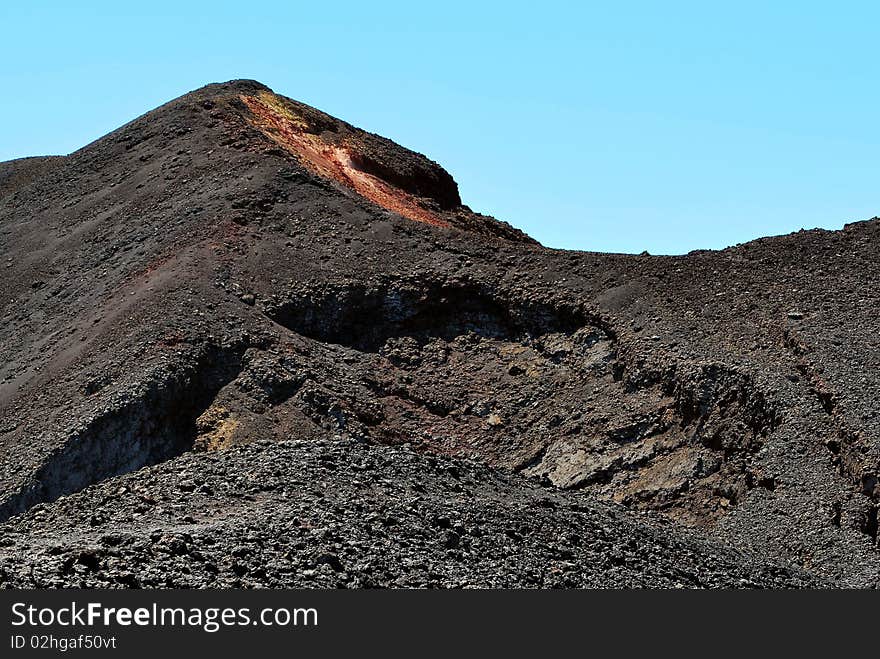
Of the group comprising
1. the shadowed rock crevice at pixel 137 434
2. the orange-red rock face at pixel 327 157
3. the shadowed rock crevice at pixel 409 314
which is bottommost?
the shadowed rock crevice at pixel 137 434

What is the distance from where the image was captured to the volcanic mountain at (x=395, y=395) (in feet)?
59.5

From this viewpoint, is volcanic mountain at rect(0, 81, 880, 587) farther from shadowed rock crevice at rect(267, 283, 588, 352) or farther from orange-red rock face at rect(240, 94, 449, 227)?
orange-red rock face at rect(240, 94, 449, 227)

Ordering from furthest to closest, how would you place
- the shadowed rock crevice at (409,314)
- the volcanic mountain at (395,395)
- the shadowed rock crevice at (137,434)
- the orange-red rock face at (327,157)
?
the orange-red rock face at (327,157)
the shadowed rock crevice at (409,314)
the shadowed rock crevice at (137,434)
the volcanic mountain at (395,395)

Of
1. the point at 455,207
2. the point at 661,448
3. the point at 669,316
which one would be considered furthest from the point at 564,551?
the point at 455,207

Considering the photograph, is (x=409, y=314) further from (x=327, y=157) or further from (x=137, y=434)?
(x=327, y=157)

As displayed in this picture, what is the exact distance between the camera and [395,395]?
31.0m

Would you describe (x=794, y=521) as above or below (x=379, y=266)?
below

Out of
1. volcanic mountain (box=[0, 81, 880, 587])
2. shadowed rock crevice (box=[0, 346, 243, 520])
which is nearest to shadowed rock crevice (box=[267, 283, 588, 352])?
volcanic mountain (box=[0, 81, 880, 587])

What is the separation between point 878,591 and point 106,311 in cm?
1962

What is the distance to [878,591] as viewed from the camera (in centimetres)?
1919

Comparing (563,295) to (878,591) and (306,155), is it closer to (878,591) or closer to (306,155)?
(306,155)

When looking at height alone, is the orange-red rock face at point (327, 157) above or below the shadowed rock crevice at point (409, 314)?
above

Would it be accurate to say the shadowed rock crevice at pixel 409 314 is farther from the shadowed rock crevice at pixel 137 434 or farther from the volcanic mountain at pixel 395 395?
the shadowed rock crevice at pixel 137 434

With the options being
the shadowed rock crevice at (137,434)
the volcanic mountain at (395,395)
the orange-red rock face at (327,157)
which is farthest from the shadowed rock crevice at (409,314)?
the orange-red rock face at (327,157)
